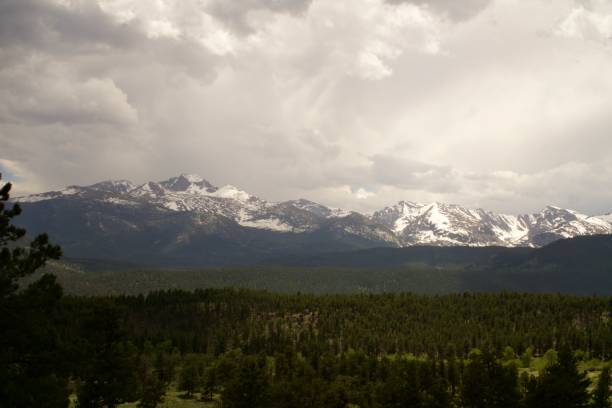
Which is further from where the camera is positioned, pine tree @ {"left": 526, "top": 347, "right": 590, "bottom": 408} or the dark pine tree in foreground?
pine tree @ {"left": 526, "top": 347, "right": 590, "bottom": 408}

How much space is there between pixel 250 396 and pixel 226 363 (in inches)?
2217

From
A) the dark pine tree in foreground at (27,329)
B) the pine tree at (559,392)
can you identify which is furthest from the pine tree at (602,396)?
the dark pine tree in foreground at (27,329)

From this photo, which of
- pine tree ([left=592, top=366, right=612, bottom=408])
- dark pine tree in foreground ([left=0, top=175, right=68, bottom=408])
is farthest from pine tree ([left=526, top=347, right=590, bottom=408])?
dark pine tree in foreground ([left=0, top=175, right=68, bottom=408])

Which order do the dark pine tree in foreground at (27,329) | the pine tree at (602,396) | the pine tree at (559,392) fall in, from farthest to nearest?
the pine tree at (602,396)
the pine tree at (559,392)
the dark pine tree in foreground at (27,329)

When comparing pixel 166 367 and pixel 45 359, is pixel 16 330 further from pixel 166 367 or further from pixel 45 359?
pixel 166 367

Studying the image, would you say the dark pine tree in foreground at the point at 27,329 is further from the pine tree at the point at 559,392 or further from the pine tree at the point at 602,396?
the pine tree at the point at 602,396

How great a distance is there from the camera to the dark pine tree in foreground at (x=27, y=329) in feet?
102

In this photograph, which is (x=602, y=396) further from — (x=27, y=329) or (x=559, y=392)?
(x=27, y=329)

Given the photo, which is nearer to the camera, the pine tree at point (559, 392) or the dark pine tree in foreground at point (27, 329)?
the dark pine tree in foreground at point (27, 329)

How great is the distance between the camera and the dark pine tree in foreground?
102 ft

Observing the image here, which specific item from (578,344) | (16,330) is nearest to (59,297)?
(16,330)

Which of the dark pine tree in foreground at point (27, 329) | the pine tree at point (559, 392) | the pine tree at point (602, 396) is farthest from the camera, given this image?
the pine tree at point (602, 396)

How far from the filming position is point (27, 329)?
3162 cm

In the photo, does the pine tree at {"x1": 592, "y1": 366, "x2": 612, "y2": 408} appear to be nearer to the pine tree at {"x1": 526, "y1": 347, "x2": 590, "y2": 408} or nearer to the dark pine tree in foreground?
the pine tree at {"x1": 526, "y1": 347, "x2": 590, "y2": 408}
